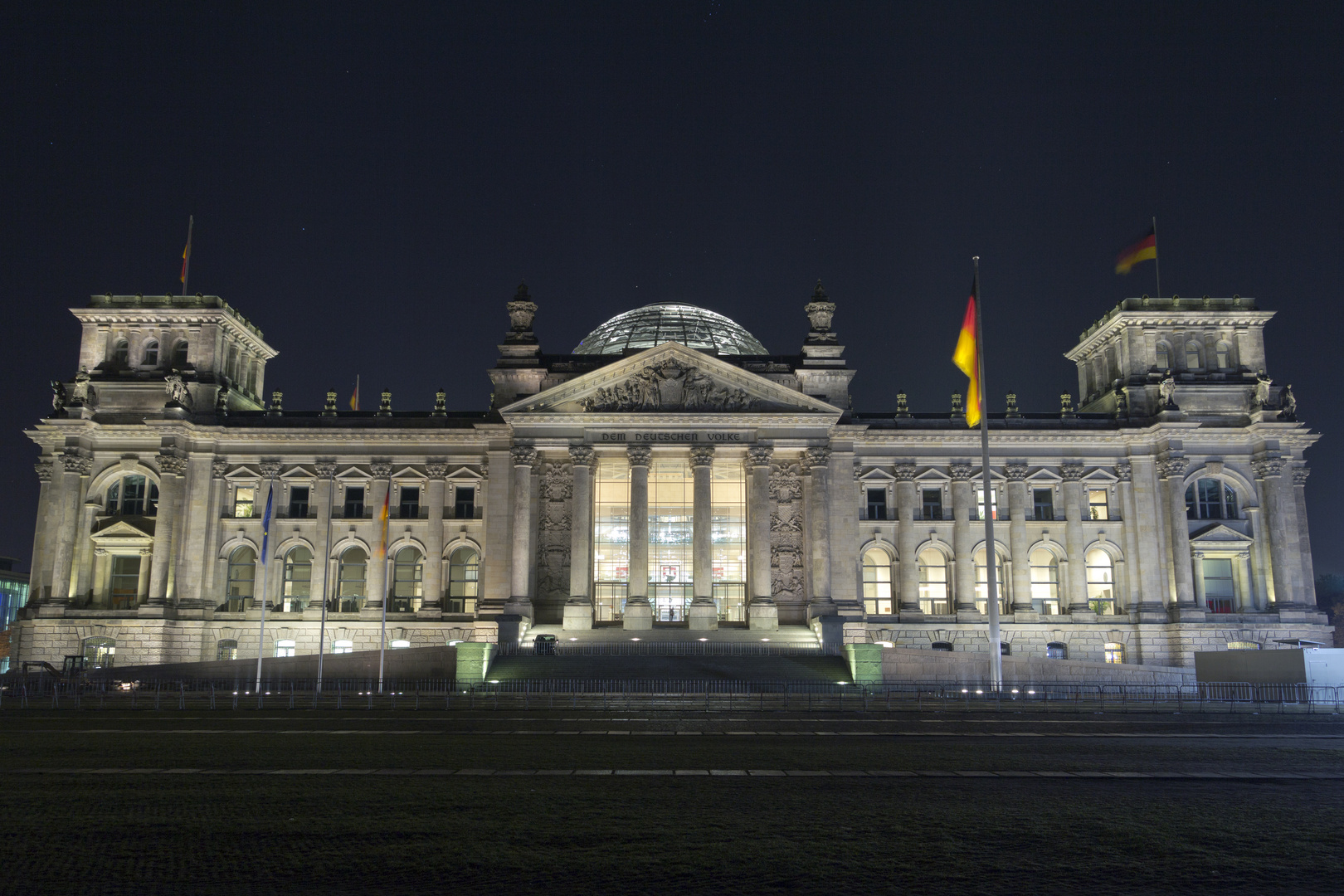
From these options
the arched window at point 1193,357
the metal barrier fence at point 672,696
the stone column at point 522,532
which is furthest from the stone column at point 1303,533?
the stone column at point 522,532

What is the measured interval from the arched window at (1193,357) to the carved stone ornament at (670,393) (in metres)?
29.9

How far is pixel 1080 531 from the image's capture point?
6894 cm

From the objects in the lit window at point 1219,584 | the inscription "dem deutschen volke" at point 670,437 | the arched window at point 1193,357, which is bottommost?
the lit window at point 1219,584

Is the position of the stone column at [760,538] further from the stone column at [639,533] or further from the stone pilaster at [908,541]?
the stone pilaster at [908,541]

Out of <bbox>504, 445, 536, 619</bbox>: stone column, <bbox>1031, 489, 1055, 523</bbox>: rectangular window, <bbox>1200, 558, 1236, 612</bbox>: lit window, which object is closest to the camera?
<bbox>504, 445, 536, 619</bbox>: stone column

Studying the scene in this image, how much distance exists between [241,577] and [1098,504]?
186 ft

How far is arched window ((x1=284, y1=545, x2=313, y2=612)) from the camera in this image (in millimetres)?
69062

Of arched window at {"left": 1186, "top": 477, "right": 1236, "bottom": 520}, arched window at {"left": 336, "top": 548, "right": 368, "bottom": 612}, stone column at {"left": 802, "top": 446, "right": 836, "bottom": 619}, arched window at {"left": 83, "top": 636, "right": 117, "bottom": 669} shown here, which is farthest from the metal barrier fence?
arched window at {"left": 1186, "top": 477, "right": 1236, "bottom": 520}

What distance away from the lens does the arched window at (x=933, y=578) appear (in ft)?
229

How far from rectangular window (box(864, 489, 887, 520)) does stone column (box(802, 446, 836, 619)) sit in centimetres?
670

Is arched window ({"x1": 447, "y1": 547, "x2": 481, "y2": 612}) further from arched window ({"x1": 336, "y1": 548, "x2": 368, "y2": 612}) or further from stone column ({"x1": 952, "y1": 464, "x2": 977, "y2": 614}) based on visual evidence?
stone column ({"x1": 952, "y1": 464, "x2": 977, "y2": 614})

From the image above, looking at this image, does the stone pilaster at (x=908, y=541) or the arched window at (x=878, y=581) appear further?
the arched window at (x=878, y=581)

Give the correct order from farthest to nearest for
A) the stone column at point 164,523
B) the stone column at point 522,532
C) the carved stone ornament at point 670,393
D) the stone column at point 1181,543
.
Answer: the stone column at point 164,523
the stone column at point 1181,543
the carved stone ornament at point 670,393
the stone column at point 522,532

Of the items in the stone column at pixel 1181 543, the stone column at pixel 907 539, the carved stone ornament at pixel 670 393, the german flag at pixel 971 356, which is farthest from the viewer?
the stone column at pixel 907 539
